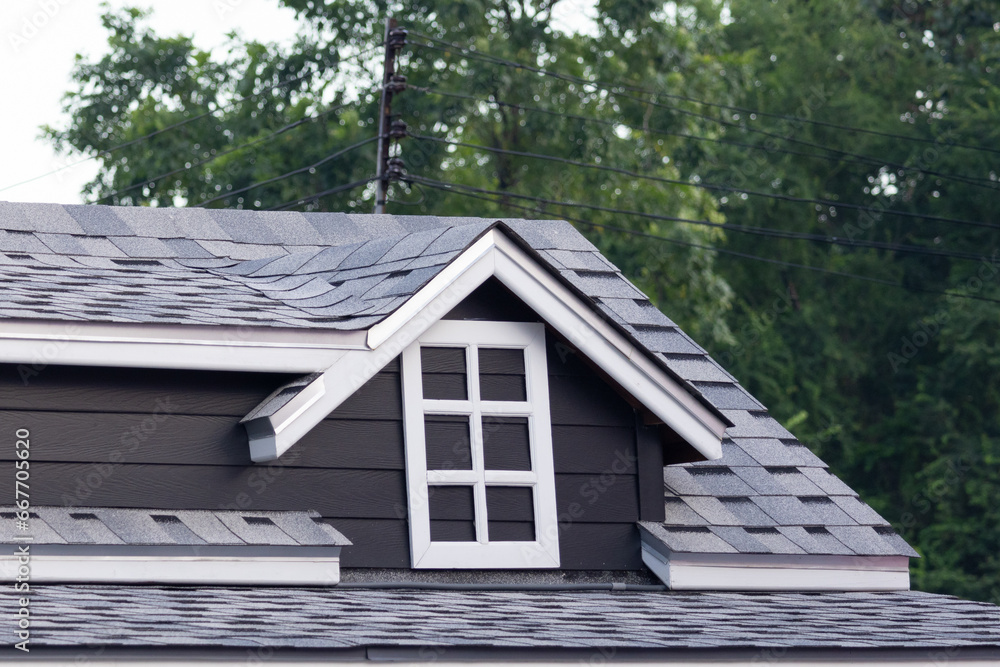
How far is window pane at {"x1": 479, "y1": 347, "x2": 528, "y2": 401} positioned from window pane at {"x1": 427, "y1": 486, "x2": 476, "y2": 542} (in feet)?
1.74

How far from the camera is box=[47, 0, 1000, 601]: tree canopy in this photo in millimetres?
27250

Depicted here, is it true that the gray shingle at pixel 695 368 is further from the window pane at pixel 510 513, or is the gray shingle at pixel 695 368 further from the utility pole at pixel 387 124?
the utility pole at pixel 387 124

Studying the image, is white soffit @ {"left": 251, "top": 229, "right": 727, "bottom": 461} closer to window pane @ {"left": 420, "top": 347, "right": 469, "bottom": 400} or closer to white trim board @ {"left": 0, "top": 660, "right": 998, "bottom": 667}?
window pane @ {"left": 420, "top": 347, "right": 469, "bottom": 400}

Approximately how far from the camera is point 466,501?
Answer: 23.5 ft

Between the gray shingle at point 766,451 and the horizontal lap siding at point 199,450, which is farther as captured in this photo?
the gray shingle at point 766,451

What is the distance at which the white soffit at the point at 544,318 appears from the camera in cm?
689

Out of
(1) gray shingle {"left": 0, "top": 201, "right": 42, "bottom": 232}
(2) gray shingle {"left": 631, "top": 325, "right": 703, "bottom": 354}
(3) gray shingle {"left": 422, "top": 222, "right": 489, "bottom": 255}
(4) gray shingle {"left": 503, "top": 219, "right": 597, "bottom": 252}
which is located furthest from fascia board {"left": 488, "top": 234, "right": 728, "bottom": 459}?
(1) gray shingle {"left": 0, "top": 201, "right": 42, "bottom": 232}

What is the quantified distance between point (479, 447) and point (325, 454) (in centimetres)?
79

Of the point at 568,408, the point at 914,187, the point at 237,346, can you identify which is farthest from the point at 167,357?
the point at 914,187

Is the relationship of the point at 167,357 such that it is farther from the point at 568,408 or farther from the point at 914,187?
the point at 914,187

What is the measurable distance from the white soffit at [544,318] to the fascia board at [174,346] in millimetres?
118

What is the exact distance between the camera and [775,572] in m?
7.75

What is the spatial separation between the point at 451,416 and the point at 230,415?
1.12 metres

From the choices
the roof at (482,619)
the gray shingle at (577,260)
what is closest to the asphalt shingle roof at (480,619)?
the roof at (482,619)
